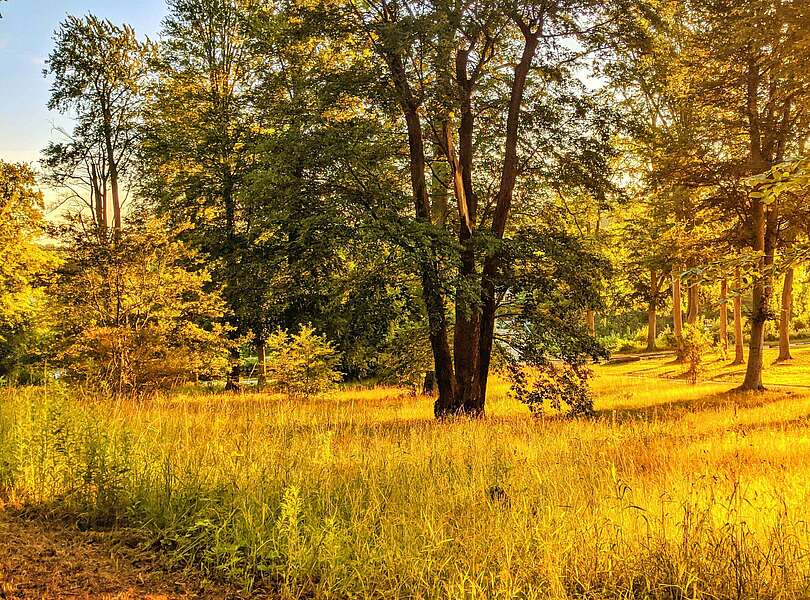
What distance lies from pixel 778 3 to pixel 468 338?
32.8 ft

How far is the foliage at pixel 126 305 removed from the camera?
Answer: 1279cm

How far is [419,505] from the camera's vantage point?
4582mm

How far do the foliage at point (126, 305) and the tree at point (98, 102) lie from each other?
9.66m

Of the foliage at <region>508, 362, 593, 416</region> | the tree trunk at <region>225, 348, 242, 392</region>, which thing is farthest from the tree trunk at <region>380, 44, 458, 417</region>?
the tree trunk at <region>225, 348, 242, 392</region>

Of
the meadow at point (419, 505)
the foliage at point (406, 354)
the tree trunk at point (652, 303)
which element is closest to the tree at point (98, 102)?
the foliage at point (406, 354)

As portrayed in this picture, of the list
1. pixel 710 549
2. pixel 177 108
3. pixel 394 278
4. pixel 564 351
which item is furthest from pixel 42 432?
pixel 177 108

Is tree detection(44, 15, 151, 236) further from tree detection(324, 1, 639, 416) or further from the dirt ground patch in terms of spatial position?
the dirt ground patch

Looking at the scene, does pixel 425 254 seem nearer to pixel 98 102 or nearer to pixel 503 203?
pixel 503 203

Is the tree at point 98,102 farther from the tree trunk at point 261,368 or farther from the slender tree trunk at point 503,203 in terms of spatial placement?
the slender tree trunk at point 503,203

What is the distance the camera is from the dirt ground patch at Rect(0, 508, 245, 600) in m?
3.22

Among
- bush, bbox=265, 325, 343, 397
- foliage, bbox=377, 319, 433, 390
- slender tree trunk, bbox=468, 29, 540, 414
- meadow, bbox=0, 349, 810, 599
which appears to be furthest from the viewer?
bush, bbox=265, 325, 343, 397

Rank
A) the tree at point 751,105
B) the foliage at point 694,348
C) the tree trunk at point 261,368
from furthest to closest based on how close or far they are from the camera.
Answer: the foliage at point 694,348 < the tree trunk at point 261,368 < the tree at point 751,105

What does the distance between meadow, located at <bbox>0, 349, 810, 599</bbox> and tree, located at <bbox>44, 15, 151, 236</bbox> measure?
1762cm

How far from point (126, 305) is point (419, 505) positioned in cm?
1093
